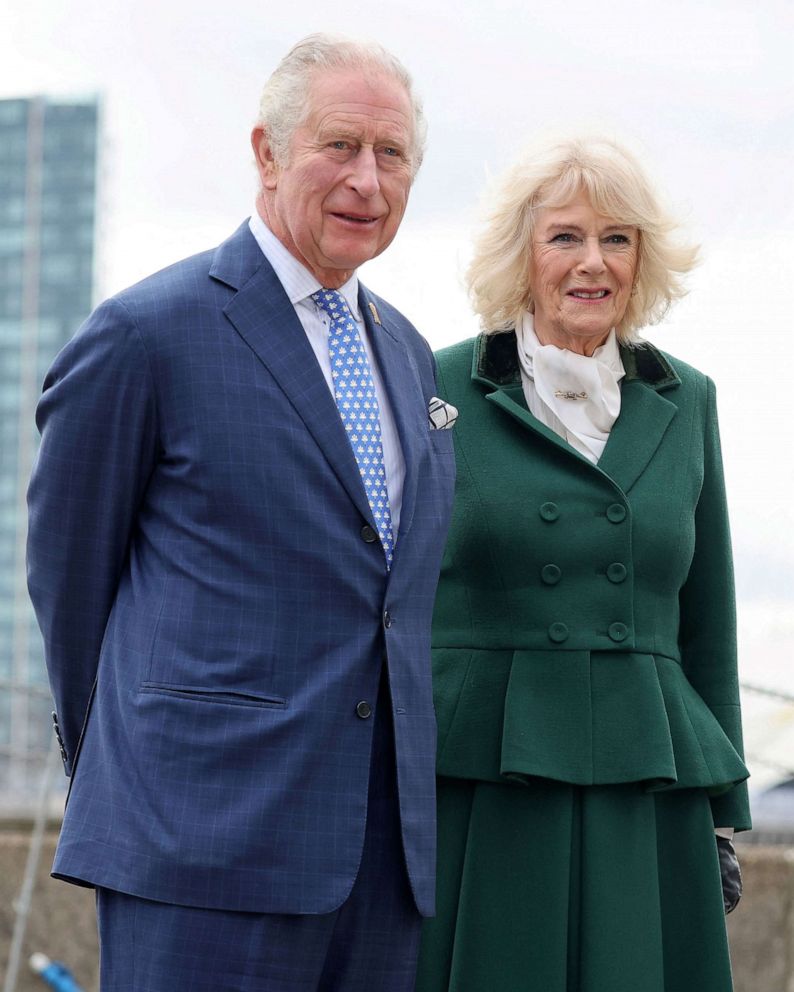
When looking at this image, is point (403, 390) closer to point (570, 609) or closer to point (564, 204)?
point (570, 609)

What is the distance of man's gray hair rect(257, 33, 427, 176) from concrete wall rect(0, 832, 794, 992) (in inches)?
98.3

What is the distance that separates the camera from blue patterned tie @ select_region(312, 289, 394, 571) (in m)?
2.68

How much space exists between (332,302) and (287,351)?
0.18 m

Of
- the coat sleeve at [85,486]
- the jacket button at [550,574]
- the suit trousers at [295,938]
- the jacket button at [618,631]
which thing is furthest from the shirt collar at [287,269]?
the jacket button at [618,631]

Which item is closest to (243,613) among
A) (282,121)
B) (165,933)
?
(165,933)

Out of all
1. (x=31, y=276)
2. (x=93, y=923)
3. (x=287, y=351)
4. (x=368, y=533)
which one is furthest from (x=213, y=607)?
(x=31, y=276)

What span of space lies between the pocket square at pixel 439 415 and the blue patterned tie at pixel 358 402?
198mm

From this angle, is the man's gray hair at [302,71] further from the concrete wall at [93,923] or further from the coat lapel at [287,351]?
the concrete wall at [93,923]

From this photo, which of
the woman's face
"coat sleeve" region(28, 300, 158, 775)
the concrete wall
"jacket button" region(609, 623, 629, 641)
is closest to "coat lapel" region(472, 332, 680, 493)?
the woman's face

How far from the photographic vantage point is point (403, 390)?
285 cm

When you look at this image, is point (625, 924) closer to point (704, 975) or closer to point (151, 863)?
point (704, 975)

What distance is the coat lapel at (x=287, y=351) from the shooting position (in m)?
2.59

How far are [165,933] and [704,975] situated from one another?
1.25 metres

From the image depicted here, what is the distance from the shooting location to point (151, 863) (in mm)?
2410
